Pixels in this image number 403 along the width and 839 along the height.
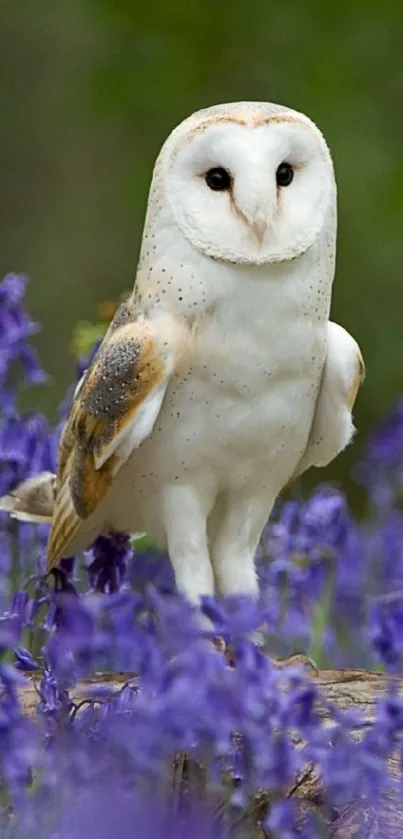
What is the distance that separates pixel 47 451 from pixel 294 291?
1.30ft

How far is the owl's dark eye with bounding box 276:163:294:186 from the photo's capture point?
1364 mm

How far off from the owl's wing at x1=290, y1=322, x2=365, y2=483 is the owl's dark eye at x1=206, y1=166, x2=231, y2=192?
192mm

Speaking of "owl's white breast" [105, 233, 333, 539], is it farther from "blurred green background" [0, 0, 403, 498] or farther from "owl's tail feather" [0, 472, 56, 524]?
"blurred green background" [0, 0, 403, 498]

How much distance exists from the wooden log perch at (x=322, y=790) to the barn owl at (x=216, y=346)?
0.13m

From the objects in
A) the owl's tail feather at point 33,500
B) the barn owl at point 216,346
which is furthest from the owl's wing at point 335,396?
the owl's tail feather at point 33,500

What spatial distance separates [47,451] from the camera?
167cm

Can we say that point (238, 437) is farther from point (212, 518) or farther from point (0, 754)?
point (0, 754)

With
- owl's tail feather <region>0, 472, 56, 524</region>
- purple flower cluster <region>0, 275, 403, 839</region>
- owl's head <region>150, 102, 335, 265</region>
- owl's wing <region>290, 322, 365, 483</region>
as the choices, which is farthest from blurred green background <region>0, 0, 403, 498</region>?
purple flower cluster <region>0, 275, 403, 839</region>

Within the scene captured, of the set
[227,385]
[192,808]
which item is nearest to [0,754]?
[192,808]

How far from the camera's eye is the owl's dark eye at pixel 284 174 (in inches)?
53.7

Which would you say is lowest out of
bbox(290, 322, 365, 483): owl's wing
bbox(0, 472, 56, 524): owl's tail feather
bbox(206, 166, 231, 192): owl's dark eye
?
bbox(0, 472, 56, 524): owl's tail feather

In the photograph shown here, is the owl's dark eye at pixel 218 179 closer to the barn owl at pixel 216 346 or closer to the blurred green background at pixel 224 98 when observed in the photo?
the barn owl at pixel 216 346

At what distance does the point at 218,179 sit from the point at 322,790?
479 mm

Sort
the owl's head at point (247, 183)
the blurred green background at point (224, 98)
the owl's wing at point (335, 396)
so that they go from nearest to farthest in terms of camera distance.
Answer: the owl's head at point (247, 183)
the owl's wing at point (335, 396)
the blurred green background at point (224, 98)
